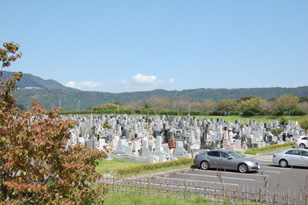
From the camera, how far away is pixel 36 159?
20.9ft

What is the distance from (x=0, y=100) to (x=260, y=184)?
39.8ft

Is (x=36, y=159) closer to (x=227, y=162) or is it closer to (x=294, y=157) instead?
(x=227, y=162)

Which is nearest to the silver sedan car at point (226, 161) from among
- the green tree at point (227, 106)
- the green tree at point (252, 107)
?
the green tree at point (252, 107)

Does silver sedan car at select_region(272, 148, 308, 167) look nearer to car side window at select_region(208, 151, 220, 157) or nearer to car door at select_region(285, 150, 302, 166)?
car door at select_region(285, 150, 302, 166)

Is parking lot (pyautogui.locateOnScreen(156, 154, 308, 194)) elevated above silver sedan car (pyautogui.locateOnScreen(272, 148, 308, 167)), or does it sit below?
below

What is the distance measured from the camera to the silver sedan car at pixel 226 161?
18250 mm

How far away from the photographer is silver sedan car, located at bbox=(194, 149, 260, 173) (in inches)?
719

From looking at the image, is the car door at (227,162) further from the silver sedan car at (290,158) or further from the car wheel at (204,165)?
the silver sedan car at (290,158)

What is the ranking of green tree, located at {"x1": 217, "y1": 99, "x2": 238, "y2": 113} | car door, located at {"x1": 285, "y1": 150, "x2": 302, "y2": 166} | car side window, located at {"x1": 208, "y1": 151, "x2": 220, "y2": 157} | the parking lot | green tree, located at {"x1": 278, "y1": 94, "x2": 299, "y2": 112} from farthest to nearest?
1. green tree, located at {"x1": 217, "y1": 99, "x2": 238, "y2": 113}
2. green tree, located at {"x1": 278, "y1": 94, "x2": 299, "y2": 112}
3. car door, located at {"x1": 285, "y1": 150, "x2": 302, "y2": 166}
4. car side window, located at {"x1": 208, "y1": 151, "x2": 220, "y2": 157}
5. the parking lot

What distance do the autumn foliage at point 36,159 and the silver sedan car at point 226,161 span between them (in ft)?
40.3

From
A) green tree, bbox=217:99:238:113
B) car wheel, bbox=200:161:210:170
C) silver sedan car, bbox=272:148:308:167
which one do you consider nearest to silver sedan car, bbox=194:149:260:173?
car wheel, bbox=200:161:210:170

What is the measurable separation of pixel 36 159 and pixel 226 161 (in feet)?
45.9

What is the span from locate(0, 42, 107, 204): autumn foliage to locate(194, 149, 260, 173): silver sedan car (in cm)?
1229

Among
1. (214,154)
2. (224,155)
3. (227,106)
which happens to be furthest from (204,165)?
(227,106)
